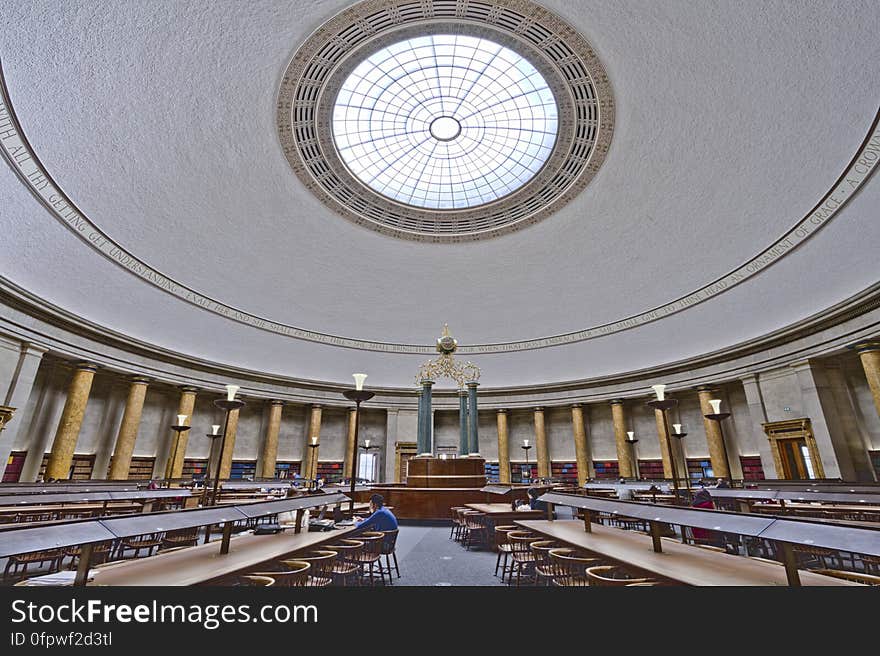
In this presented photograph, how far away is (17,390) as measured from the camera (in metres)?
11.2

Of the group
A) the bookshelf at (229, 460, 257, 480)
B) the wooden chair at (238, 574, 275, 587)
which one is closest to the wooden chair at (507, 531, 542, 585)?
the wooden chair at (238, 574, 275, 587)

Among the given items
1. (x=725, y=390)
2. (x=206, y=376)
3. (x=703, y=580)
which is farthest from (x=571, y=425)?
(x=703, y=580)

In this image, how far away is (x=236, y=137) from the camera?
7.47 m

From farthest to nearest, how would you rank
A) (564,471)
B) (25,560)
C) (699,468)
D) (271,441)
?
(564,471)
(271,441)
(699,468)
(25,560)

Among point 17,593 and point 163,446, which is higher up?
point 163,446

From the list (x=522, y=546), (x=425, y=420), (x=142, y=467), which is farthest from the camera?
(x=142, y=467)

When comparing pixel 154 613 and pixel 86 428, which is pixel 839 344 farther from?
pixel 86 428

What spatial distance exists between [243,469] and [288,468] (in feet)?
7.32

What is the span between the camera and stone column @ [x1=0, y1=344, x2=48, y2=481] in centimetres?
1097

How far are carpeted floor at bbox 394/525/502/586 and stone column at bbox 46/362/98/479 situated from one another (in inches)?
441

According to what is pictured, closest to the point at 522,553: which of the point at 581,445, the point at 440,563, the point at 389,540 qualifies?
the point at 389,540

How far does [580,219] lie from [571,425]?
1571 cm

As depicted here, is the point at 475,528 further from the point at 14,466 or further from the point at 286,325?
the point at 14,466

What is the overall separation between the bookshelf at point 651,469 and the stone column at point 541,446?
4.45 meters
